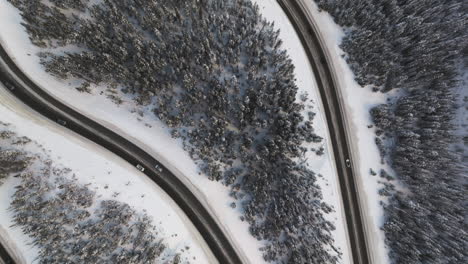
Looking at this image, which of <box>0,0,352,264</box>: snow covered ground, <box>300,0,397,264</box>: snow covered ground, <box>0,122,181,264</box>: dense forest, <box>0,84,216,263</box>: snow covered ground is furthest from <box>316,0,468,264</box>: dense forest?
<box>0,122,181,264</box>: dense forest

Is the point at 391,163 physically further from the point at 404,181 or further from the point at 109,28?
the point at 109,28

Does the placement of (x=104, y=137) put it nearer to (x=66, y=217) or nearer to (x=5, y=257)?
(x=66, y=217)

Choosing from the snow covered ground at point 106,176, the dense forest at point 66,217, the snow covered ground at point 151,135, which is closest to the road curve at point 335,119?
the snow covered ground at point 151,135

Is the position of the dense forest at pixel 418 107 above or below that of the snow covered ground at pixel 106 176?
above

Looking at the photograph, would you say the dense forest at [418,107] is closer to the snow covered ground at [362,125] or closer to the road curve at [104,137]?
the snow covered ground at [362,125]

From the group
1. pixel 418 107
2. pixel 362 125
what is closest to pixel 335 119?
pixel 362 125

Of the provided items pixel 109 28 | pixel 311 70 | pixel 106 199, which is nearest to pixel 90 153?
pixel 106 199
